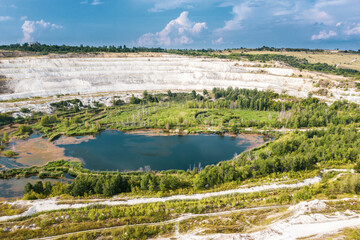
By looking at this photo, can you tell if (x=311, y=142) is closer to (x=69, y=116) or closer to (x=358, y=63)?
(x=69, y=116)

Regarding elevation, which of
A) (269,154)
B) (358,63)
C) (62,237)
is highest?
(358,63)

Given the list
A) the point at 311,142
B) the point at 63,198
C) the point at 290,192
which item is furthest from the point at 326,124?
the point at 63,198

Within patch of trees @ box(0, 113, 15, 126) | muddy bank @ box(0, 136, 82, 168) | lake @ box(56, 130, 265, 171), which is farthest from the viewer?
patch of trees @ box(0, 113, 15, 126)

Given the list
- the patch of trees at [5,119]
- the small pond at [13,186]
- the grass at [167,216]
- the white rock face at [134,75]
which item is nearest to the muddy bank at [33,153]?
the small pond at [13,186]

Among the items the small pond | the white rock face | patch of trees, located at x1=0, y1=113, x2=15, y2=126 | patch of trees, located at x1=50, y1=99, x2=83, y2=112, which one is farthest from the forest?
the white rock face

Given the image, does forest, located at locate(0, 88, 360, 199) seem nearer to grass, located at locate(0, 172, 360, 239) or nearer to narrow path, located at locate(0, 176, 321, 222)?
narrow path, located at locate(0, 176, 321, 222)

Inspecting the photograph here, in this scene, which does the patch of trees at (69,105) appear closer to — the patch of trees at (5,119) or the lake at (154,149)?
the patch of trees at (5,119)

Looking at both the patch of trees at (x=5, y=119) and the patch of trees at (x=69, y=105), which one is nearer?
the patch of trees at (x=5, y=119)
